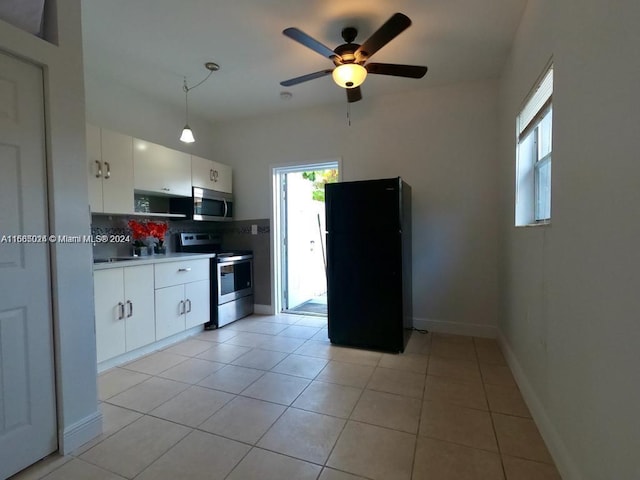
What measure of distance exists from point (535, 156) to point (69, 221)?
9.61ft

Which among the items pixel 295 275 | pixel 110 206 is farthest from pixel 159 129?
pixel 295 275

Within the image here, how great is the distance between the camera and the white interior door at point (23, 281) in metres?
1.41

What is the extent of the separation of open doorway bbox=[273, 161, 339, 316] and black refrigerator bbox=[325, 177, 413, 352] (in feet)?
3.43

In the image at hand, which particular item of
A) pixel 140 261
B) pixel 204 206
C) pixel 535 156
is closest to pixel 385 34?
pixel 535 156

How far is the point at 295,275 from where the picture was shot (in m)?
4.70

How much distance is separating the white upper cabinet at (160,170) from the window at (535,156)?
331 cm

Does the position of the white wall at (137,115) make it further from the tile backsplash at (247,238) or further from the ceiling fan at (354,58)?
the ceiling fan at (354,58)

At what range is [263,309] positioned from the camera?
13.8ft

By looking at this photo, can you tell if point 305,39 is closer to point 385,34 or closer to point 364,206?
point 385,34

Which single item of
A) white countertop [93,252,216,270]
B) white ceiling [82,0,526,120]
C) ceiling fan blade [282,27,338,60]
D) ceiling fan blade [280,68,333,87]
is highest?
white ceiling [82,0,526,120]

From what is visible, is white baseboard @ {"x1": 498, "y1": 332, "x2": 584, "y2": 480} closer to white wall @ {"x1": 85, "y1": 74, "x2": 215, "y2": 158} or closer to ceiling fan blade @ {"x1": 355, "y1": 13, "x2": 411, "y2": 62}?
ceiling fan blade @ {"x1": 355, "y1": 13, "x2": 411, "y2": 62}

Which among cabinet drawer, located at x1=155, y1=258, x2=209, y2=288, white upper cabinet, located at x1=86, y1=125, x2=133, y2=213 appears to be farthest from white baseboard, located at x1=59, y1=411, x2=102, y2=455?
white upper cabinet, located at x1=86, y1=125, x2=133, y2=213

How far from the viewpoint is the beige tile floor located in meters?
1.49

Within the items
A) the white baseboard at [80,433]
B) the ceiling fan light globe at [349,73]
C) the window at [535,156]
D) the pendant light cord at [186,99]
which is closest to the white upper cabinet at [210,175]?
the pendant light cord at [186,99]
